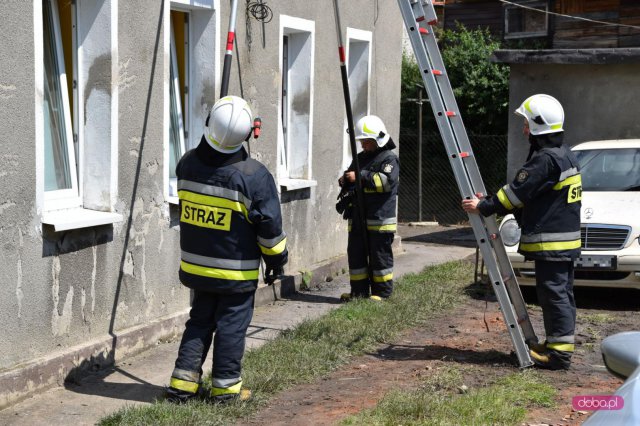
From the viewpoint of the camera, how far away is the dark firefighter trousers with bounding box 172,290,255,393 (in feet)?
18.5

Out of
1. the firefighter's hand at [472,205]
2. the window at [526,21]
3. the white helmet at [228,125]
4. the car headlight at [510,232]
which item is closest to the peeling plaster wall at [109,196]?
the white helmet at [228,125]

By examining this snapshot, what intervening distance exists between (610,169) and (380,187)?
9.64ft

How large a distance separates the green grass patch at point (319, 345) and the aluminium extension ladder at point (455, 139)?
127 centimetres

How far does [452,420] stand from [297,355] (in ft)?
5.64

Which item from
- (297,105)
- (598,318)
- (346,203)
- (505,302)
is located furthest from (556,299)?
(297,105)

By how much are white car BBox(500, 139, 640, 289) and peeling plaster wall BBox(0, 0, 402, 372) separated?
8.38ft

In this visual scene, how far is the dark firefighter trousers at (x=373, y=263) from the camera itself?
9.42 m

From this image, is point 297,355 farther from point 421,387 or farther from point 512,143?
point 512,143

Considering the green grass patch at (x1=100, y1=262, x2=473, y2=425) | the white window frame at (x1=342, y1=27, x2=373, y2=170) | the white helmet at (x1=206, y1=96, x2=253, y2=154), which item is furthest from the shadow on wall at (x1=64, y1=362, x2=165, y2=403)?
the white window frame at (x1=342, y1=27, x2=373, y2=170)

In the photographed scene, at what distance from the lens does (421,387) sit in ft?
20.9

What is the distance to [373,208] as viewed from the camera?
937 cm

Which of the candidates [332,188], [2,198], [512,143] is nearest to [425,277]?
[332,188]

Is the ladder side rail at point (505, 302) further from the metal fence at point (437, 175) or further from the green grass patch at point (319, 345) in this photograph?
the metal fence at point (437, 175)

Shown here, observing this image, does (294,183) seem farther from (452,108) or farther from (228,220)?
(228,220)
